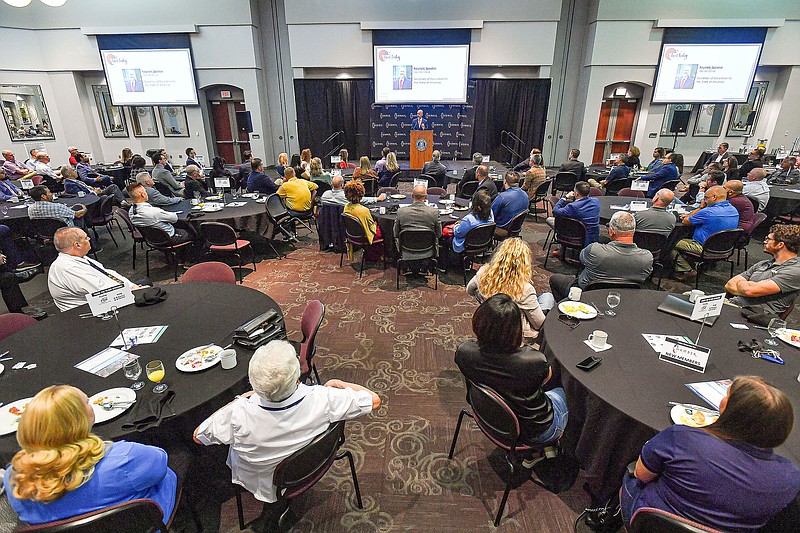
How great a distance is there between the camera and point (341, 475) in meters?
2.67

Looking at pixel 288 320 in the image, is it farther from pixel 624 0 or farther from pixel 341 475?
pixel 624 0

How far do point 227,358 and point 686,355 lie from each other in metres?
2.74

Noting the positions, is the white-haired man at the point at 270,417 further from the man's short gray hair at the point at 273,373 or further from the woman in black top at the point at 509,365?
the woman in black top at the point at 509,365

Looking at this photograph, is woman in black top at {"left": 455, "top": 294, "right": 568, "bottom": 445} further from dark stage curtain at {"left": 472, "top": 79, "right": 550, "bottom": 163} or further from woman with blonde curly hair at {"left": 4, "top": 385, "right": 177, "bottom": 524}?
dark stage curtain at {"left": 472, "top": 79, "right": 550, "bottom": 163}

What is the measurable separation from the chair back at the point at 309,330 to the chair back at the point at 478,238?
2632 millimetres

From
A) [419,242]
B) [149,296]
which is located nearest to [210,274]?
[149,296]

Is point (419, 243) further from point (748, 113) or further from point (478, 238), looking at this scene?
point (748, 113)

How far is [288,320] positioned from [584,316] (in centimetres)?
328

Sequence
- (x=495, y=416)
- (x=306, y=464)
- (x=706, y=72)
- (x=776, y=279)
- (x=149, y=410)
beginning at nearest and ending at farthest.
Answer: (x=306, y=464) < (x=149, y=410) < (x=495, y=416) < (x=776, y=279) < (x=706, y=72)

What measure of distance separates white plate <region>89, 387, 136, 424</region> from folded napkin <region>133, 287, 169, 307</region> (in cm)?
109

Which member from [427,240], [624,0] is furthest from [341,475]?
[624,0]

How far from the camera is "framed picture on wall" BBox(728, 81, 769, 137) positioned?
1315cm

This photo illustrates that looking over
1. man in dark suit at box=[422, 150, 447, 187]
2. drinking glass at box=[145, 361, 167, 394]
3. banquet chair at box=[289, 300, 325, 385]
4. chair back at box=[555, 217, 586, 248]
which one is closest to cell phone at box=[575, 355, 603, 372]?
banquet chair at box=[289, 300, 325, 385]

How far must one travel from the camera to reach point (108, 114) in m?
13.9
